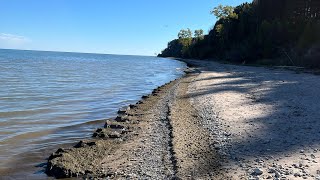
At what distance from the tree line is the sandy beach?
2829 centimetres

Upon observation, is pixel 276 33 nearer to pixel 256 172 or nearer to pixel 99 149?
pixel 99 149

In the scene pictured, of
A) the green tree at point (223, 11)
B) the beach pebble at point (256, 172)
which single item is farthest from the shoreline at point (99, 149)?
the green tree at point (223, 11)

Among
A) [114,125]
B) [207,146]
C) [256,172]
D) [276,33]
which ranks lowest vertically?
[114,125]

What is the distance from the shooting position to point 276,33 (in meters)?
55.3

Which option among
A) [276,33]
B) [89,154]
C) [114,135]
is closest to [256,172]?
[89,154]

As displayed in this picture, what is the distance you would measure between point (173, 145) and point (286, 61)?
135ft

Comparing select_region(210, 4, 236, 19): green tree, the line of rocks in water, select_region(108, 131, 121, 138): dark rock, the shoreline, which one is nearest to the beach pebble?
the shoreline

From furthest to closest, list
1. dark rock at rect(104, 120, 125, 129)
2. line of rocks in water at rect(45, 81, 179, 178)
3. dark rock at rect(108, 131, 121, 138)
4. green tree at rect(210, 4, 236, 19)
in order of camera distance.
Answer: green tree at rect(210, 4, 236, 19) → dark rock at rect(104, 120, 125, 129) → dark rock at rect(108, 131, 121, 138) → line of rocks in water at rect(45, 81, 179, 178)

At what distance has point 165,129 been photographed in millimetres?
10164

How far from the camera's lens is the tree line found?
145 ft

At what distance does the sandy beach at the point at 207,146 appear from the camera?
6.23 metres

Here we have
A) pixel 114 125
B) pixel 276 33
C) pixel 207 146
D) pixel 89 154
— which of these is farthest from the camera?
pixel 276 33

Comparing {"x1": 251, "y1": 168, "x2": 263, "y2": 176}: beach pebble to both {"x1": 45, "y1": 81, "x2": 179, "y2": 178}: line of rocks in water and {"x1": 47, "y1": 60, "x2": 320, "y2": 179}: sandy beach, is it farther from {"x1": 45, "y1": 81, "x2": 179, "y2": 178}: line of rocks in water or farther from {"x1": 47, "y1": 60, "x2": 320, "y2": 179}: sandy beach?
{"x1": 45, "y1": 81, "x2": 179, "y2": 178}: line of rocks in water

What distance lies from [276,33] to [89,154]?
52949 mm
